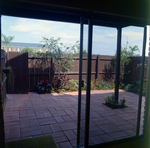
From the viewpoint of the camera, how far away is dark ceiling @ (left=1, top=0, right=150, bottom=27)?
1.62 meters

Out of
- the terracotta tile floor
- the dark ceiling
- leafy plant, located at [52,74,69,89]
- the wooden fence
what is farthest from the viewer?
leafy plant, located at [52,74,69,89]

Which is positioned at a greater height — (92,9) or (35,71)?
(92,9)

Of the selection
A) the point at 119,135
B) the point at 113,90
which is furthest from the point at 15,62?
the point at 119,135

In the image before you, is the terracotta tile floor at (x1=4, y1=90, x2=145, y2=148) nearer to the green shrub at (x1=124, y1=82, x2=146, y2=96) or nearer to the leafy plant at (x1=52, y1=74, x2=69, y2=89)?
the green shrub at (x1=124, y1=82, x2=146, y2=96)

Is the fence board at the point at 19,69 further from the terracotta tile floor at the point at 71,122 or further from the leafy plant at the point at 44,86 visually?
the terracotta tile floor at the point at 71,122

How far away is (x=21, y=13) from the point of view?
2117mm

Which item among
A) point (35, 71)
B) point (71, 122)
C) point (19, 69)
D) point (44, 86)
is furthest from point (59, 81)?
point (71, 122)

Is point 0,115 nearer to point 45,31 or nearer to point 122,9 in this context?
point 122,9

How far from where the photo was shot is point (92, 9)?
188cm

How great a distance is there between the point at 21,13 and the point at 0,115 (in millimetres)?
1416

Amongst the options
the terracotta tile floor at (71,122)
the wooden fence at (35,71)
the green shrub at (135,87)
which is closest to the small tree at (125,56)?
the wooden fence at (35,71)

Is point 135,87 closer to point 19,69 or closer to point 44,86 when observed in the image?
point 44,86

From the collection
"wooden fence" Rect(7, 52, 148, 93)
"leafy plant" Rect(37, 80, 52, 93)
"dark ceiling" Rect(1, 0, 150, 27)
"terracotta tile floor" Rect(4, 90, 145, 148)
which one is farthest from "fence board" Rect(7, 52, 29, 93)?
"dark ceiling" Rect(1, 0, 150, 27)

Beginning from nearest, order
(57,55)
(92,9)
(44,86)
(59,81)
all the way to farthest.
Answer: (92,9) → (44,86) → (57,55) → (59,81)
